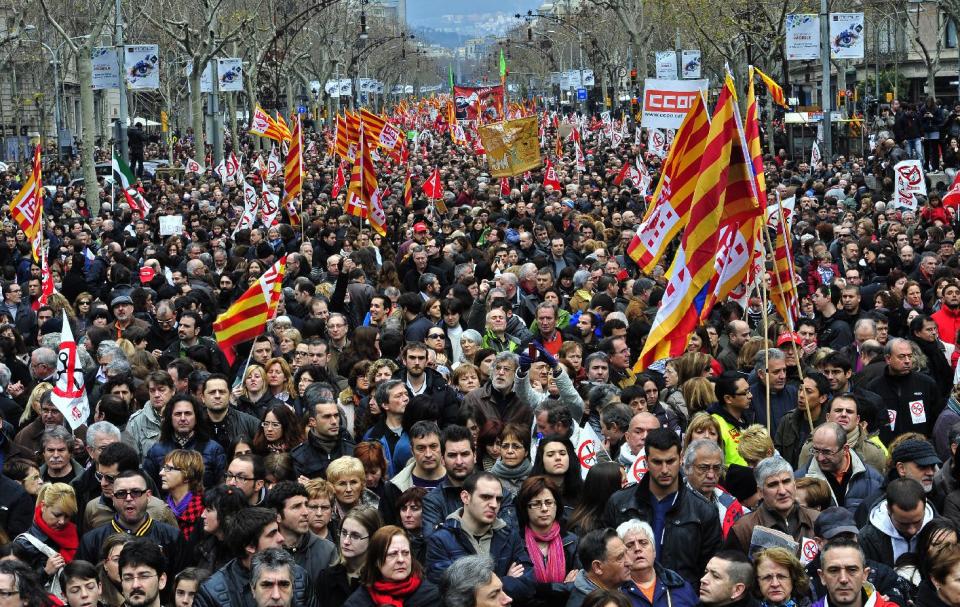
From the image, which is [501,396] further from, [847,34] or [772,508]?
[847,34]

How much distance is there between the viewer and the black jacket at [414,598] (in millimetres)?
6379

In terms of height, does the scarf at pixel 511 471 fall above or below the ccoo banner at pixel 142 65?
below

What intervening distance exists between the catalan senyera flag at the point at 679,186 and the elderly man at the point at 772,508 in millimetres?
3719

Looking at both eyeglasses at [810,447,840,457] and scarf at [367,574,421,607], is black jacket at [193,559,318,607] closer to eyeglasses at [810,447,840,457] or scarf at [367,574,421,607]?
scarf at [367,574,421,607]

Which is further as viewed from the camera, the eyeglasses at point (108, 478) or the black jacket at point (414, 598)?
the eyeglasses at point (108, 478)

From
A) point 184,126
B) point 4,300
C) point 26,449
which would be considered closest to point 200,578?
point 26,449

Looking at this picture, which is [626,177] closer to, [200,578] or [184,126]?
[200,578]

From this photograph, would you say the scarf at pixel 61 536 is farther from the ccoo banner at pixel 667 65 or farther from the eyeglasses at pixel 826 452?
the ccoo banner at pixel 667 65

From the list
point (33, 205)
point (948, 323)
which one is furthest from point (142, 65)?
point (948, 323)

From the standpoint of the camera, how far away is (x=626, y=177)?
3136 centimetres

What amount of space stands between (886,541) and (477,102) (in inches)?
2216

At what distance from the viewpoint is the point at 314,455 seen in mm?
8898

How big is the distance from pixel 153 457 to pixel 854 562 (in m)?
4.55

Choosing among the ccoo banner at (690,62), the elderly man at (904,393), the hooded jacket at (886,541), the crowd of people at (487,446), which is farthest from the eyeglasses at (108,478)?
the ccoo banner at (690,62)
